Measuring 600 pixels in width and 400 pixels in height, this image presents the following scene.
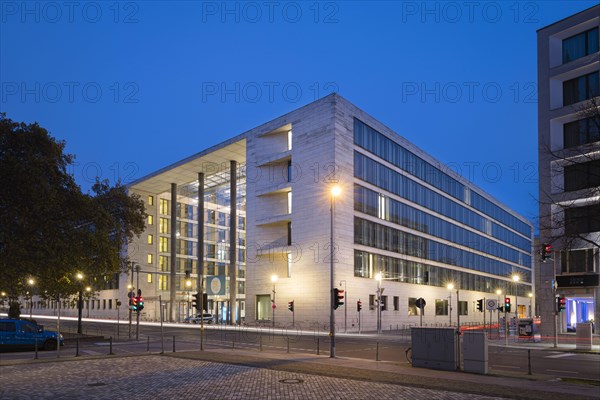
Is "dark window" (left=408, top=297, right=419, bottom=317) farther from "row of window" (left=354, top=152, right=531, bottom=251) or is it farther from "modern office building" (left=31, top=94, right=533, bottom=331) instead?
"row of window" (left=354, top=152, right=531, bottom=251)

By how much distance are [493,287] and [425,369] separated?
3788 inches

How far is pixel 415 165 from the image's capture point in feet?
266

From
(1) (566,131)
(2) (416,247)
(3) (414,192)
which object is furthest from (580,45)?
(2) (416,247)

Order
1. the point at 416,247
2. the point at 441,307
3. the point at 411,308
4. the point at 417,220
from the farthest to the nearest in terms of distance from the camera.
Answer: the point at 441,307
the point at 417,220
the point at 416,247
the point at 411,308

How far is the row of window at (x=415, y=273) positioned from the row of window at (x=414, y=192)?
8.82 metres

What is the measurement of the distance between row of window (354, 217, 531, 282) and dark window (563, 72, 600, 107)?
2523 centimetres

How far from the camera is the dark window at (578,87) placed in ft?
164

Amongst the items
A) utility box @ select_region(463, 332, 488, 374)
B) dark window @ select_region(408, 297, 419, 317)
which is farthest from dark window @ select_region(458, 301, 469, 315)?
utility box @ select_region(463, 332, 488, 374)

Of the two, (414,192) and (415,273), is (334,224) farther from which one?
(415,273)

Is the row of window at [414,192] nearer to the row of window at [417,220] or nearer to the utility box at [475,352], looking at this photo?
the row of window at [417,220]

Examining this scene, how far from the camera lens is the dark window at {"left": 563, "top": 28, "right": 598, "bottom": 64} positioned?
50.2m

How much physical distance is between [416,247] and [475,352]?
59659mm

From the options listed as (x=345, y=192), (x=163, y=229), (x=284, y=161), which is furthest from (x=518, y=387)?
(x=163, y=229)

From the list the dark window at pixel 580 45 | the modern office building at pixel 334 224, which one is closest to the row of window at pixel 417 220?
the modern office building at pixel 334 224
